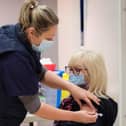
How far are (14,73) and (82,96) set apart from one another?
0.39m

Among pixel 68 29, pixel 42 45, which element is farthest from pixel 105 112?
pixel 68 29

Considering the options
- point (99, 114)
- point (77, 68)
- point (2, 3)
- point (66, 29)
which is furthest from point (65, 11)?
point (99, 114)

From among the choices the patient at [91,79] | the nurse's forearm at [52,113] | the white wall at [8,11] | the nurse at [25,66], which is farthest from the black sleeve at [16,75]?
the white wall at [8,11]

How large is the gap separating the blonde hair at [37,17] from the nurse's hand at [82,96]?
37 centimetres

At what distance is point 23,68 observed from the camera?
4.85 feet

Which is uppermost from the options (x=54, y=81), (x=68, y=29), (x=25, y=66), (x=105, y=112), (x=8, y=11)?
(x=8, y=11)

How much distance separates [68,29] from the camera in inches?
129

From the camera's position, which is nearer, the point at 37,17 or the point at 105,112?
the point at 37,17

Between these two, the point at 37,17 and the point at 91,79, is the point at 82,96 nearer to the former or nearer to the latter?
the point at 91,79

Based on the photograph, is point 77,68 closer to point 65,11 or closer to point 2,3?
point 65,11

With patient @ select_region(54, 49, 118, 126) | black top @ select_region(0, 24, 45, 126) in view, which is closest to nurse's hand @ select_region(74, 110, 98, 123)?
patient @ select_region(54, 49, 118, 126)

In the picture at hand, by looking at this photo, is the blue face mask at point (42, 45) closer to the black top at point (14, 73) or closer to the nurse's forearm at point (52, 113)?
the black top at point (14, 73)

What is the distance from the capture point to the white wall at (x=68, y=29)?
3117mm

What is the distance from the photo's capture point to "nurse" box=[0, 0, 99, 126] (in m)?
1.48
